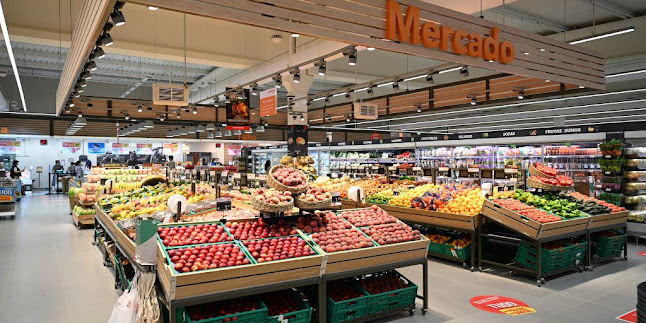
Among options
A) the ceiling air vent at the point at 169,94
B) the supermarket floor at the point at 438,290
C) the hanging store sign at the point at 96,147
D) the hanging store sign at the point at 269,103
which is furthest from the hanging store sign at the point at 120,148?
the supermarket floor at the point at 438,290

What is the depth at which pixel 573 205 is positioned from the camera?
262 inches

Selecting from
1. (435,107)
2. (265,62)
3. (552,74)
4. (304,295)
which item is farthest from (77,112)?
→ (552,74)

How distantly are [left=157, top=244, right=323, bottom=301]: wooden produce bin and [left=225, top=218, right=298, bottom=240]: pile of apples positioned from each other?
0.54 metres

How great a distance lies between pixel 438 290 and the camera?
5.38 metres

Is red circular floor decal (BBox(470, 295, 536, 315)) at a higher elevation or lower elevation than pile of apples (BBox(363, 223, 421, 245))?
lower

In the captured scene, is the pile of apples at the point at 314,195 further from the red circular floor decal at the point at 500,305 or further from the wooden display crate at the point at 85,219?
the wooden display crate at the point at 85,219

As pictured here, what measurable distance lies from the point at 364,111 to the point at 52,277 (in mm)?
8358

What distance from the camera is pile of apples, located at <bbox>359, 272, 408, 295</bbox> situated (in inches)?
179

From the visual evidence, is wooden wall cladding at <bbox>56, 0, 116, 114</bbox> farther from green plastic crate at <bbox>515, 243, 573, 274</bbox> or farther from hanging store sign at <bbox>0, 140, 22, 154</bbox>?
hanging store sign at <bbox>0, 140, 22, 154</bbox>

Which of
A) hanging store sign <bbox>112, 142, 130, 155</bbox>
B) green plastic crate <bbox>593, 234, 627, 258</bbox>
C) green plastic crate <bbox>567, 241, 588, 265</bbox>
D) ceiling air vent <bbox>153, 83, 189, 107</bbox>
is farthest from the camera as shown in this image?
hanging store sign <bbox>112, 142, 130, 155</bbox>

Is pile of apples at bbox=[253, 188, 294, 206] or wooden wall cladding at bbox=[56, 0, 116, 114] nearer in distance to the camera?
wooden wall cladding at bbox=[56, 0, 116, 114]

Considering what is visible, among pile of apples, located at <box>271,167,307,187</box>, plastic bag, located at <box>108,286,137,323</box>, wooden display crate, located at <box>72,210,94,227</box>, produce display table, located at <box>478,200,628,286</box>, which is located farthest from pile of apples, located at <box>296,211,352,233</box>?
wooden display crate, located at <box>72,210,94,227</box>

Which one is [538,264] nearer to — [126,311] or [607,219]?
[607,219]

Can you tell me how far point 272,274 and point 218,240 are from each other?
704mm
